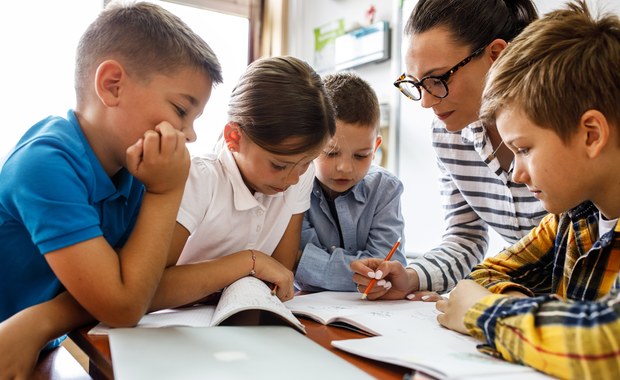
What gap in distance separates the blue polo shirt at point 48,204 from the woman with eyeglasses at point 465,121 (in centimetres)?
48

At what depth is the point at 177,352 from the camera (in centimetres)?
60

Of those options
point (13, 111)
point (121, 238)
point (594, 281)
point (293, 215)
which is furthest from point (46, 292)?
point (13, 111)

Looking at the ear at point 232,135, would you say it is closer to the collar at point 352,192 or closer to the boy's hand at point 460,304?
the collar at point 352,192

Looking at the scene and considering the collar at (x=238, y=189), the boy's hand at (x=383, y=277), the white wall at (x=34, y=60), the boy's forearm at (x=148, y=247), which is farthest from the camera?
the white wall at (x=34, y=60)

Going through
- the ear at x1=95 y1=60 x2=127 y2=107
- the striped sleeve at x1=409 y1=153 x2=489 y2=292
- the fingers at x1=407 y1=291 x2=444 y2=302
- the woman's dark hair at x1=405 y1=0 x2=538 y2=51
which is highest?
the woman's dark hair at x1=405 y1=0 x2=538 y2=51

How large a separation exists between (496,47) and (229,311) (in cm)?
83

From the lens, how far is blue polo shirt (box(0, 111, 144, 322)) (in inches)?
29.4

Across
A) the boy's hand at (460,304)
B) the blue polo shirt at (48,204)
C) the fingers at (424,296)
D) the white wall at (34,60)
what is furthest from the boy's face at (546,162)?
the white wall at (34,60)

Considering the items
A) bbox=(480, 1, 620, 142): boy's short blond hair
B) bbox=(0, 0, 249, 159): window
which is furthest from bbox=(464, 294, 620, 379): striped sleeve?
bbox=(0, 0, 249, 159): window

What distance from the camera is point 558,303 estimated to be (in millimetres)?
594

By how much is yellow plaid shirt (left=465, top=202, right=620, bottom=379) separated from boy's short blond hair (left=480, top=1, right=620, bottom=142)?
177 millimetres

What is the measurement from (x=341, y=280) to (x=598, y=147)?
2.00ft

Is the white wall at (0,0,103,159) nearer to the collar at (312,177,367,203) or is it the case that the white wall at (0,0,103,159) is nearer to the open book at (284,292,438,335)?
the collar at (312,177,367,203)

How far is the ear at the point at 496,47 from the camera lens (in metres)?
1.16
